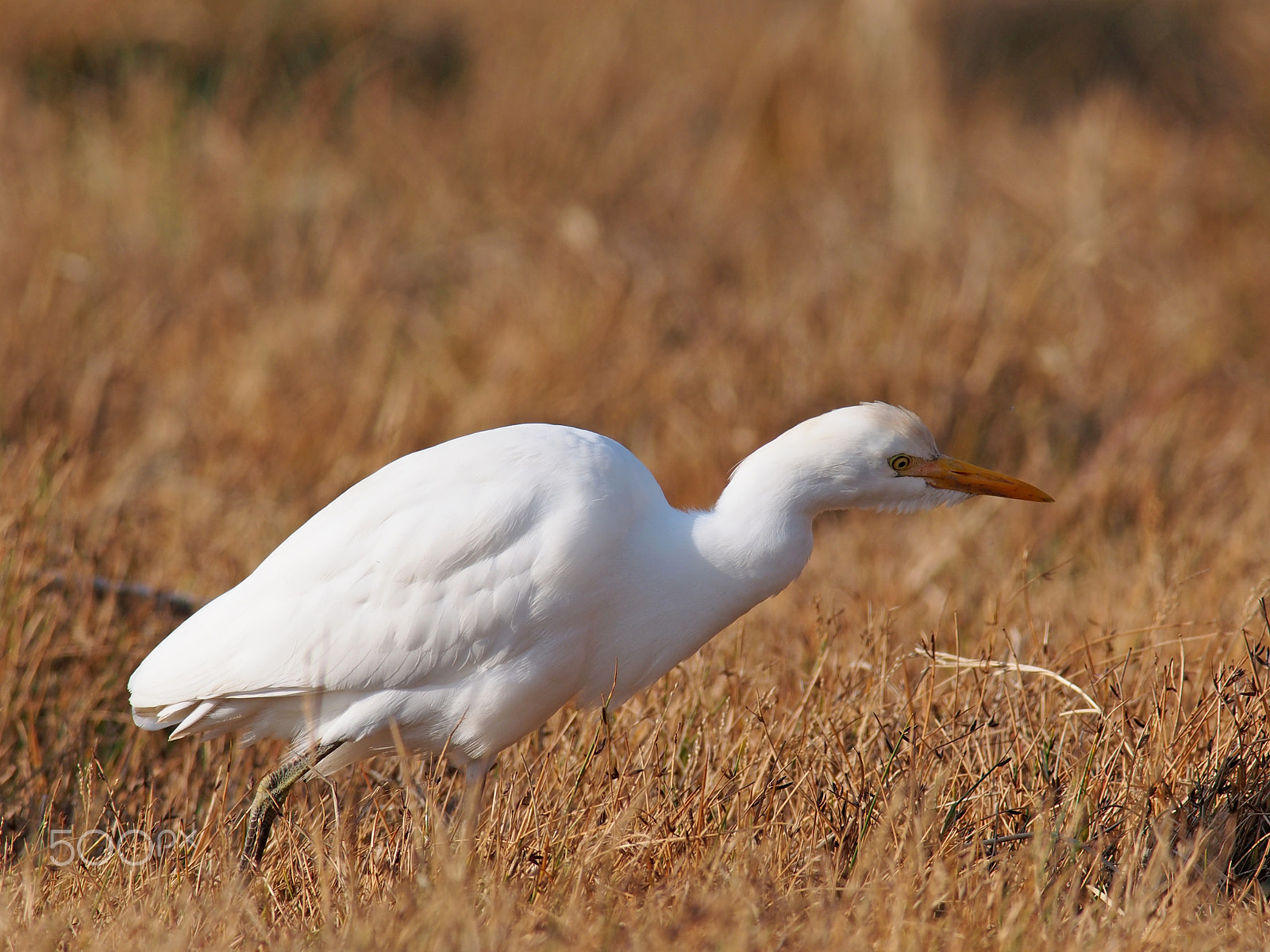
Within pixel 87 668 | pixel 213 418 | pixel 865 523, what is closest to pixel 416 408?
pixel 213 418

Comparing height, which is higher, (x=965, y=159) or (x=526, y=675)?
(x=965, y=159)

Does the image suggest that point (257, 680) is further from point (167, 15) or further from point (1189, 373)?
point (167, 15)

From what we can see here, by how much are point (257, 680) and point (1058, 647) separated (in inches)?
75.1

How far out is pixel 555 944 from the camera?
2041mm

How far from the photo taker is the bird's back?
2541 millimetres

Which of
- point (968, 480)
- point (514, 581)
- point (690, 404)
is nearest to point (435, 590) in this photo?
point (514, 581)

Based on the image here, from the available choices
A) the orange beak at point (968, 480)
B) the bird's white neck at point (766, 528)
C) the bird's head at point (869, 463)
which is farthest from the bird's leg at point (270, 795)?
the orange beak at point (968, 480)

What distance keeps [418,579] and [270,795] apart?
1.87 ft

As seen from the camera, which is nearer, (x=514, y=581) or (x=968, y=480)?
(x=514, y=581)

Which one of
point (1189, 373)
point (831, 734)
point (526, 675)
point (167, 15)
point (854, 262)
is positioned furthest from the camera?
point (167, 15)

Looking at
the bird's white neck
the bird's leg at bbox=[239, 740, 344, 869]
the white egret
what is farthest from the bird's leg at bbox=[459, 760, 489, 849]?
the bird's white neck

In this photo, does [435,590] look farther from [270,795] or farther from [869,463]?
[869,463]

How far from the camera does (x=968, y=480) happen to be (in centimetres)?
269

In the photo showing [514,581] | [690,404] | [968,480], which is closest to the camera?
[514,581]
